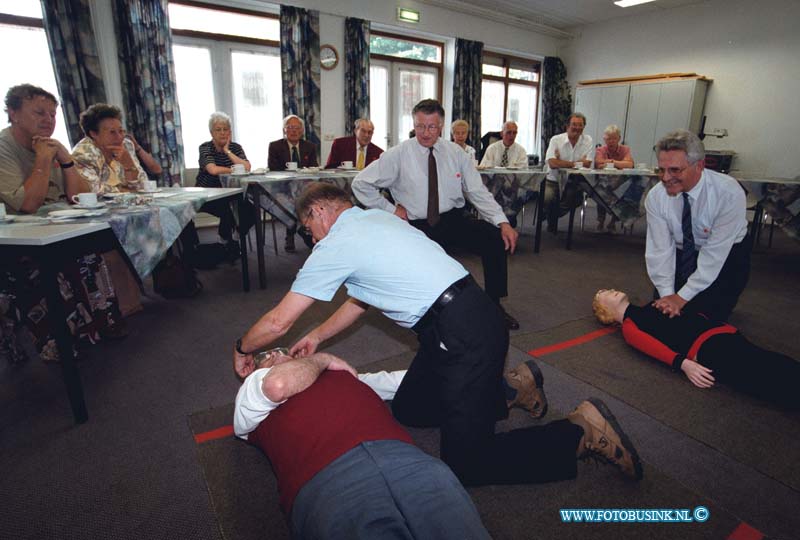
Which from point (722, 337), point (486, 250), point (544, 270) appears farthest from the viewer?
point (544, 270)

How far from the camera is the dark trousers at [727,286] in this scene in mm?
2279

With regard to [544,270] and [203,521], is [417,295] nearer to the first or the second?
[203,521]

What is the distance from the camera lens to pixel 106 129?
2.70 meters

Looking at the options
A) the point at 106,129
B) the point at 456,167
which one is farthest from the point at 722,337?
the point at 106,129

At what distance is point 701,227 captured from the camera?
2.24 meters

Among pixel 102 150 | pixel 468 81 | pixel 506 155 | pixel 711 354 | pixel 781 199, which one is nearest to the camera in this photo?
pixel 711 354

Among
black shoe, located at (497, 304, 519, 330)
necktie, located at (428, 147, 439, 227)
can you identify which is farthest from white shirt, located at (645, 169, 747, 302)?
necktie, located at (428, 147, 439, 227)

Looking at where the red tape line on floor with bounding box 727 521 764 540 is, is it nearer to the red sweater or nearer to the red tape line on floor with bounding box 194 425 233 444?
the red sweater

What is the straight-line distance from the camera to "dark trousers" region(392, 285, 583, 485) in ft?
3.99

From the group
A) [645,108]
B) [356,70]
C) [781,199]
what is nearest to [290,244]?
[356,70]

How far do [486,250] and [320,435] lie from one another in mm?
1790

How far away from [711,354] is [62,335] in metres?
2.47

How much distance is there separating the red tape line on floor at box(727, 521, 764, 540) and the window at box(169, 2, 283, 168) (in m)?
5.51

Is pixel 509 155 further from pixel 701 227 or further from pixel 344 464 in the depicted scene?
pixel 344 464
